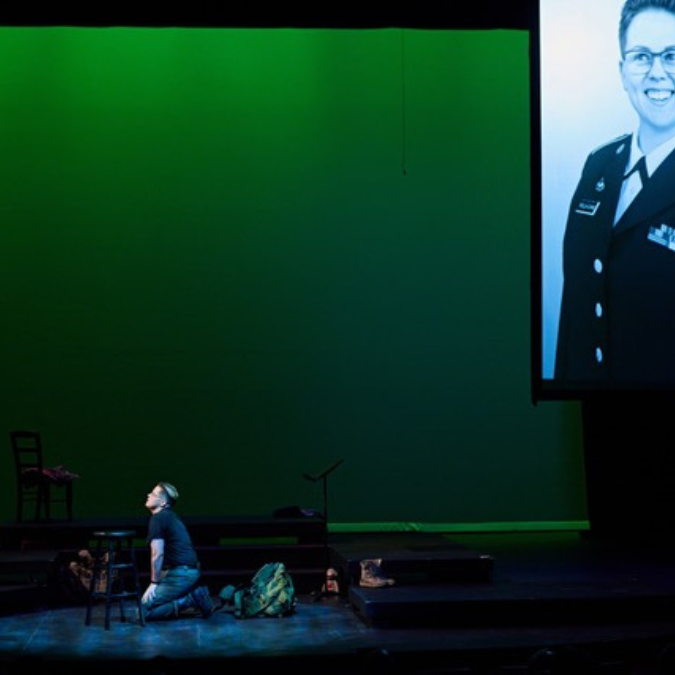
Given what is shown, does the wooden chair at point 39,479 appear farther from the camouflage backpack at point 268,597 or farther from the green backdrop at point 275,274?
the camouflage backpack at point 268,597

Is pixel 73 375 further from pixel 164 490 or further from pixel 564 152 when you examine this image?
pixel 564 152

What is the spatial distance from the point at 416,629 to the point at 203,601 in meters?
1.24

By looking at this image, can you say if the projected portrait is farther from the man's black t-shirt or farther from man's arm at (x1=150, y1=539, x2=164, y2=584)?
man's arm at (x1=150, y1=539, x2=164, y2=584)

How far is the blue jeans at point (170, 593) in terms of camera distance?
5957 millimetres

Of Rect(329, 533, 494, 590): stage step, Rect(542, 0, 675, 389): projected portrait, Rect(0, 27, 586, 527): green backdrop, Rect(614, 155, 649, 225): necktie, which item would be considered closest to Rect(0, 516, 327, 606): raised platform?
Rect(329, 533, 494, 590): stage step

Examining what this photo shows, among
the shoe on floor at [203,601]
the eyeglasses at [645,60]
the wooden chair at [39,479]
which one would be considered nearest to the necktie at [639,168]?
the eyeglasses at [645,60]

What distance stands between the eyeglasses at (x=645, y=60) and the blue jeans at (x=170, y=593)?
382cm

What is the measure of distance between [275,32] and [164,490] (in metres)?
4.61

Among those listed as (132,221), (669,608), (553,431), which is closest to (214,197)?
(132,221)

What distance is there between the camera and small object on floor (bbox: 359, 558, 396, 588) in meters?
6.12

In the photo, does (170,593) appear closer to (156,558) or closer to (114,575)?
(156,558)

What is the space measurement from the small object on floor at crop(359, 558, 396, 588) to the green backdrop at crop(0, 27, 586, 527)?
9.08ft

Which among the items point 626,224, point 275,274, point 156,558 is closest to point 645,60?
point 626,224

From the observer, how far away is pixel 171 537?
6.10 meters
